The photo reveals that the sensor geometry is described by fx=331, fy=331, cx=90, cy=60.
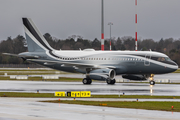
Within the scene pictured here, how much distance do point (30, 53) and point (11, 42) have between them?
11556cm

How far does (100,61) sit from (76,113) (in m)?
30.9

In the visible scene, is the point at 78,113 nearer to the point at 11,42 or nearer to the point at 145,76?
the point at 145,76

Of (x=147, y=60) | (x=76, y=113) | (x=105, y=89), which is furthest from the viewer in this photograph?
(x=147, y=60)

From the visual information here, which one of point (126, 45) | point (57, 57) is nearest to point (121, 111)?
point (57, 57)

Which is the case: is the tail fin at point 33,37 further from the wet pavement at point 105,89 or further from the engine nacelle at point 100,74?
the wet pavement at point 105,89

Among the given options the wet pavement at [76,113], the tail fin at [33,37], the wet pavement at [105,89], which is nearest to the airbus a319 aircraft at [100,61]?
the tail fin at [33,37]

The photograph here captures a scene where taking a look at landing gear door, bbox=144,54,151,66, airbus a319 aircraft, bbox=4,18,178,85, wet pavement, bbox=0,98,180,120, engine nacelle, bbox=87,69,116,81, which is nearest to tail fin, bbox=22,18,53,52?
airbus a319 aircraft, bbox=4,18,178,85

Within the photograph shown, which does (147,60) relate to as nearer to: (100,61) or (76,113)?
(100,61)

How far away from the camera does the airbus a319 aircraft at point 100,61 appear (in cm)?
4756

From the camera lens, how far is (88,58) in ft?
168

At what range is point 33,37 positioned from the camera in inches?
2162

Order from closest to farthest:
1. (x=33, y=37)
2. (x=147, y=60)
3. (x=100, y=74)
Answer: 1. (x=100, y=74)
2. (x=147, y=60)
3. (x=33, y=37)

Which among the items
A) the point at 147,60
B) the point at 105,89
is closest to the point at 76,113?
the point at 105,89

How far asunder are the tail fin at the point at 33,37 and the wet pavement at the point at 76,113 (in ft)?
107
